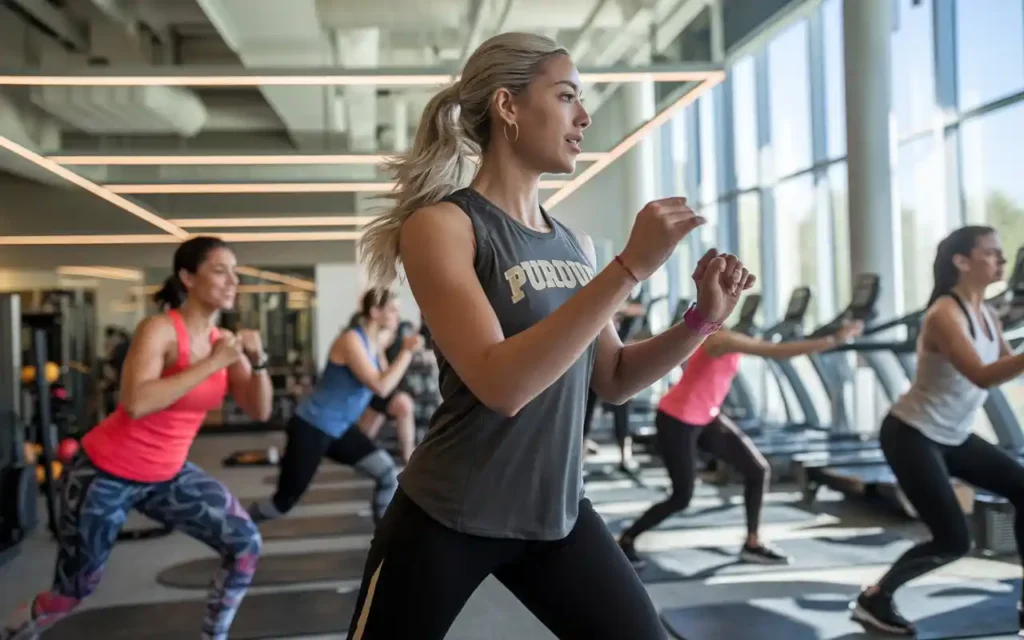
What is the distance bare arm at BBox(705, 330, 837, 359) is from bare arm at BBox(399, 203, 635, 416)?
264cm

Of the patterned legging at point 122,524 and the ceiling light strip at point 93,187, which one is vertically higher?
the ceiling light strip at point 93,187

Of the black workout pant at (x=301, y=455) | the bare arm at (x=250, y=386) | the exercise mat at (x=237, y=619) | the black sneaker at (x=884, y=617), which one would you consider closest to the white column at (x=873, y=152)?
the black sneaker at (x=884, y=617)

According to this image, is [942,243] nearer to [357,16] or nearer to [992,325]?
[992,325]

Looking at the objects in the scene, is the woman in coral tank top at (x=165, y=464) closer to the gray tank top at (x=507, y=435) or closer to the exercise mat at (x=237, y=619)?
the exercise mat at (x=237, y=619)

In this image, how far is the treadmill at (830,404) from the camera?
5.88 meters

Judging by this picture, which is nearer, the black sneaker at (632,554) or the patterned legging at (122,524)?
the patterned legging at (122,524)

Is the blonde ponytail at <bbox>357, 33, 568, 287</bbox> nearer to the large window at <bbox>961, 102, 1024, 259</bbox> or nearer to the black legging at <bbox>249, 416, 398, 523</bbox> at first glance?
the black legging at <bbox>249, 416, 398, 523</bbox>

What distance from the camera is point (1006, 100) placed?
6.05m

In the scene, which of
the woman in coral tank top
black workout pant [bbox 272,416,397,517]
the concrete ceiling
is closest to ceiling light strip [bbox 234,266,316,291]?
the concrete ceiling

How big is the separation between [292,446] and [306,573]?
0.71 metres

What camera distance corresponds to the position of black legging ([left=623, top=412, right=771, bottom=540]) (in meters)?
4.37

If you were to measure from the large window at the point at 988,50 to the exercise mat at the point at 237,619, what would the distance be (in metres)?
5.16

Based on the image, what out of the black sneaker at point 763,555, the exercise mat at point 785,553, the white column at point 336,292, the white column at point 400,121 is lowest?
the exercise mat at point 785,553

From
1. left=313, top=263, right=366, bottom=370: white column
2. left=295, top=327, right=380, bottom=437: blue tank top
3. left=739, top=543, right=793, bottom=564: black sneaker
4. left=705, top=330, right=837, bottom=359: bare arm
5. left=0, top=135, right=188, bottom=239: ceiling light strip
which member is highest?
left=0, top=135, right=188, bottom=239: ceiling light strip
